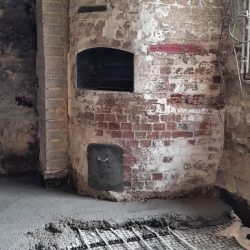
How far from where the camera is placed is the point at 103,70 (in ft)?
14.2

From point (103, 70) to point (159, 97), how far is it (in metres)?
0.78

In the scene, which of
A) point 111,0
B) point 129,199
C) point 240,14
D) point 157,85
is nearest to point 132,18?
point 111,0

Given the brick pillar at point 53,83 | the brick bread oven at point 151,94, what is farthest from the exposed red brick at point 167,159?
the brick pillar at point 53,83

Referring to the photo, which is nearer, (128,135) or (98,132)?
(128,135)

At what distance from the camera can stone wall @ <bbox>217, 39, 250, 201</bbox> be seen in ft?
12.3

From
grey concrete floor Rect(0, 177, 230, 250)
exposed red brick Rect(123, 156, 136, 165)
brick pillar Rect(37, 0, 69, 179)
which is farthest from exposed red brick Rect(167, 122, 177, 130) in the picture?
brick pillar Rect(37, 0, 69, 179)

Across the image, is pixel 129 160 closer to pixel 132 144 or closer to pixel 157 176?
pixel 132 144

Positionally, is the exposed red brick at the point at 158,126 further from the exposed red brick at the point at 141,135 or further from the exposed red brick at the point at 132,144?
the exposed red brick at the point at 132,144

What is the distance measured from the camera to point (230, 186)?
13.0 feet

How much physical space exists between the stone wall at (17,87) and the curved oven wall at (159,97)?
899 mm

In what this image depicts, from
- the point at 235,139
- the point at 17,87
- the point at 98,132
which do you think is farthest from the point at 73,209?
the point at 17,87

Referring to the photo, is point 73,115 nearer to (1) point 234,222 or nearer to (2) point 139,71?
(2) point 139,71

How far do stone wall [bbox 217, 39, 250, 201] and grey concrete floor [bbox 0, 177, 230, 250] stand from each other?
0.81ft

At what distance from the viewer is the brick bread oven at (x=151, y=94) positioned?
384 cm
